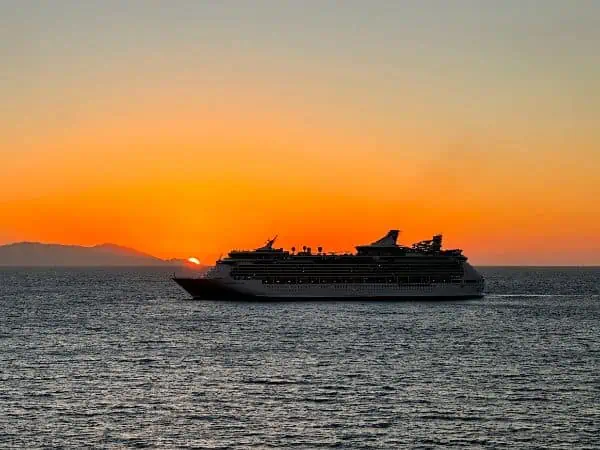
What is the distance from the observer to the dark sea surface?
4834 centimetres

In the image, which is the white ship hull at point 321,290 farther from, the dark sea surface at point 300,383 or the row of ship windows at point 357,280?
the dark sea surface at point 300,383

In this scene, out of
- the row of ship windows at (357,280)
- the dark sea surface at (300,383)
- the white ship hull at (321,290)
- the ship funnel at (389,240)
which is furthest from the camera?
the ship funnel at (389,240)

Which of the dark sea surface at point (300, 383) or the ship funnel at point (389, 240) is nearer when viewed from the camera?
the dark sea surface at point (300, 383)

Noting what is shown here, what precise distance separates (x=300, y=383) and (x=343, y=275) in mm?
91531

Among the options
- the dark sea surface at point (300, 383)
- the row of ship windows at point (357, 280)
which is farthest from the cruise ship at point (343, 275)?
the dark sea surface at point (300, 383)

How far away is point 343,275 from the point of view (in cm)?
15450

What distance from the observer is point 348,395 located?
58719 millimetres

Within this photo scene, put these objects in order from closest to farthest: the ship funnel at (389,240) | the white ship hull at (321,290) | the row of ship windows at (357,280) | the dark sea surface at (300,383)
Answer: the dark sea surface at (300,383)
the white ship hull at (321,290)
the row of ship windows at (357,280)
the ship funnel at (389,240)

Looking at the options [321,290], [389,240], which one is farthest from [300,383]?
[389,240]

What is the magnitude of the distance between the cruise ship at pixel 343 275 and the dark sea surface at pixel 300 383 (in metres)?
31.5

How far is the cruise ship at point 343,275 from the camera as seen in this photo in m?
148

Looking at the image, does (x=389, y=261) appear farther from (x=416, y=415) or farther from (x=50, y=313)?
(x=416, y=415)

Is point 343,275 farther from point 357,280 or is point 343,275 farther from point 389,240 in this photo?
point 389,240

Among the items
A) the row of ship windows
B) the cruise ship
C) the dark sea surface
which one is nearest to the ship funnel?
the cruise ship
